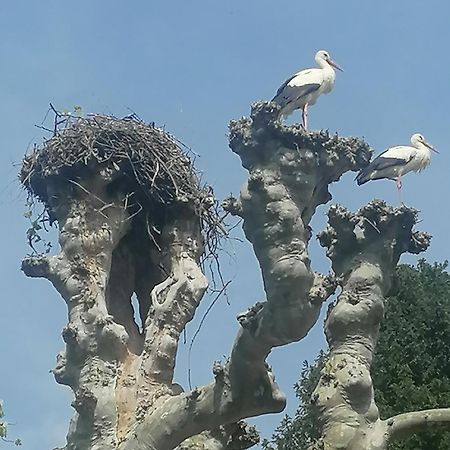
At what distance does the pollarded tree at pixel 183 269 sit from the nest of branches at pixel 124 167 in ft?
0.06

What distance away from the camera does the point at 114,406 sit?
30.8ft

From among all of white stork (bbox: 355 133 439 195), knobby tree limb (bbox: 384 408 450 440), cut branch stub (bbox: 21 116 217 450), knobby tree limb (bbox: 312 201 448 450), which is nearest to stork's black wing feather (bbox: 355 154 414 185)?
white stork (bbox: 355 133 439 195)

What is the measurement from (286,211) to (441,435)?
36.5ft

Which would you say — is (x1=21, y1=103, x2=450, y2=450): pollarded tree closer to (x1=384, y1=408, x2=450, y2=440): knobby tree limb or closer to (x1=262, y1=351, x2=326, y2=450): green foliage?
(x1=384, y1=408, x2=450, y2=440): knobby tree limb

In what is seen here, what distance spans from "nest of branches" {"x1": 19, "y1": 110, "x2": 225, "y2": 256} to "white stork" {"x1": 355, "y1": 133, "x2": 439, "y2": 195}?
239 cm

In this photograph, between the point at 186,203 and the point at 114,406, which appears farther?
the point at 186,203

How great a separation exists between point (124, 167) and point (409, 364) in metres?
9.39

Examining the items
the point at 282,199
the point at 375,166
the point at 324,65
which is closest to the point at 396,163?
the point at 375,166

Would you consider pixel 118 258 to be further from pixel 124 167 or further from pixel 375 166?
pixel 375 166

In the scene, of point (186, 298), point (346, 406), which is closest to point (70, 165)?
point (186, 298)

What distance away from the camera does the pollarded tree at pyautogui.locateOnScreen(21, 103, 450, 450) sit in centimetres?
691

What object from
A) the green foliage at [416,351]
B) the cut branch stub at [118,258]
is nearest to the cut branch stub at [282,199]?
the cut branch stub at [118,258]

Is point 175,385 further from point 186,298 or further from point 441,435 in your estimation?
point 441,435

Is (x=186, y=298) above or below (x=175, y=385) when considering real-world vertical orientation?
above
